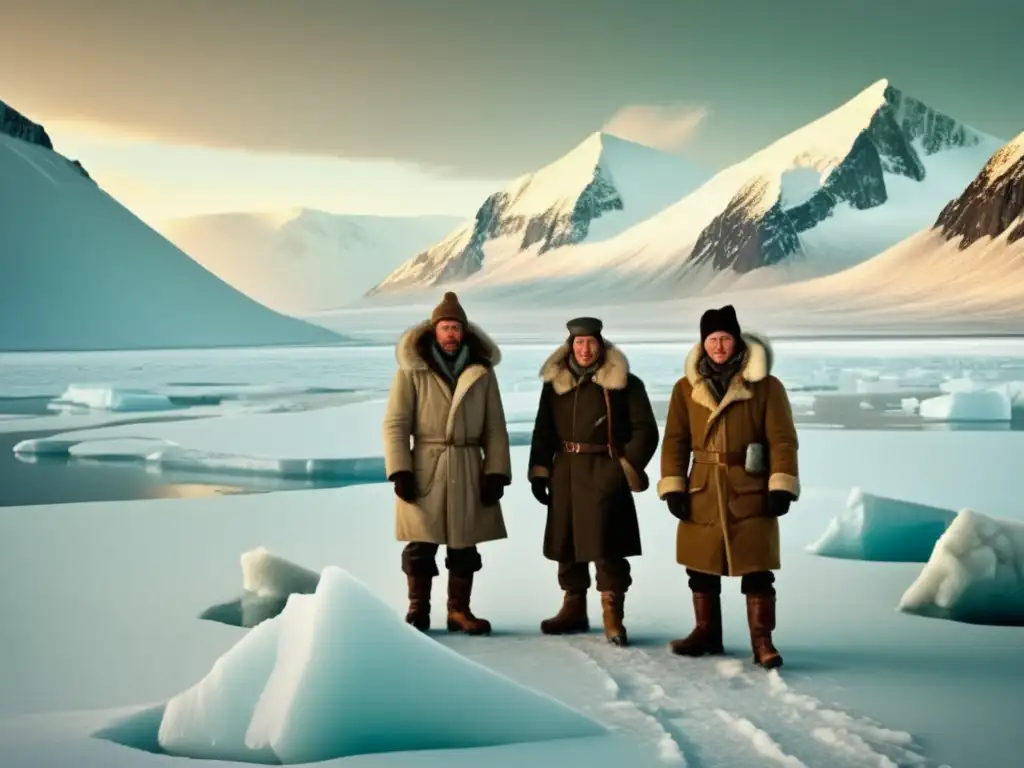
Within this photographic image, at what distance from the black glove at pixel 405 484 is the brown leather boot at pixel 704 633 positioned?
1025mm

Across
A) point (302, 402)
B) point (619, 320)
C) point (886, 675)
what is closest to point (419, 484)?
point (886, 675)

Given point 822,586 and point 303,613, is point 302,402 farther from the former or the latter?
point 303,613

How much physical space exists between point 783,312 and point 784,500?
11891 centimetres

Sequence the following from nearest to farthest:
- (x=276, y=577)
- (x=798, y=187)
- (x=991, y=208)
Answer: (x=276, y=577)
(x=991, y=208)
(x=798, y=187)

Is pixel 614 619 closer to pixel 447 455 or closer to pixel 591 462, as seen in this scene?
pixel 591 462

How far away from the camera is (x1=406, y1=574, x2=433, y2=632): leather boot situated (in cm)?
456

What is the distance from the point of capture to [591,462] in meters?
4.41

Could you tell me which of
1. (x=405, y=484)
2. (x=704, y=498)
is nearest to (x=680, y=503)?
(x=704, y=498)

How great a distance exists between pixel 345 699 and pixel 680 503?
4.61 ft

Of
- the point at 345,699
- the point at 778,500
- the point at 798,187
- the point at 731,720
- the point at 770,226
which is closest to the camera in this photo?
the point at 345,699

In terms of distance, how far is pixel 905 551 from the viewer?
605cm

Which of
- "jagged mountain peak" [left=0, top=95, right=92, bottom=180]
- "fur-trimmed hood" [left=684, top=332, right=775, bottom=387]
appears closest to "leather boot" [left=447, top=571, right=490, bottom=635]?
"fur-trimmed hood" [left=684, top=332, right=775, bottom=387]

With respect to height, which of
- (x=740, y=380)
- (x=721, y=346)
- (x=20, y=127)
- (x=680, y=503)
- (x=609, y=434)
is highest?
(x=20, y=127)

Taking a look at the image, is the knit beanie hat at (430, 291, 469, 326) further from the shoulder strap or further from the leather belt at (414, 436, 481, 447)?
the shoulder strap
